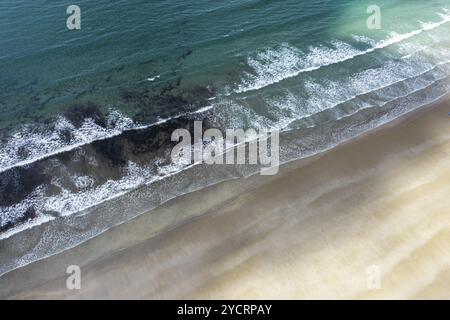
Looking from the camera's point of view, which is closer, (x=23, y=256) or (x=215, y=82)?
(x=23, y=256)

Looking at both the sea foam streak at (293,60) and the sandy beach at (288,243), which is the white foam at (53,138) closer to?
the sandy beach at (288,243)

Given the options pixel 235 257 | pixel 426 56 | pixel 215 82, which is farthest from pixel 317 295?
pixel 426 56

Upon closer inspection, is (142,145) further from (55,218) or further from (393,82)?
(393,82)

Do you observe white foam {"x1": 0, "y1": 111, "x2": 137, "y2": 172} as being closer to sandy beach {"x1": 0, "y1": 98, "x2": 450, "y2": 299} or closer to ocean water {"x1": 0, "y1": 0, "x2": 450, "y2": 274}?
ocean water {"x1": 0, "y1": 0, "x2": 450, "y2": 274}

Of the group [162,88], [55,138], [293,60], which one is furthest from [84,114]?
[293,60]

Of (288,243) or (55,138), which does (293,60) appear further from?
(55,138)
